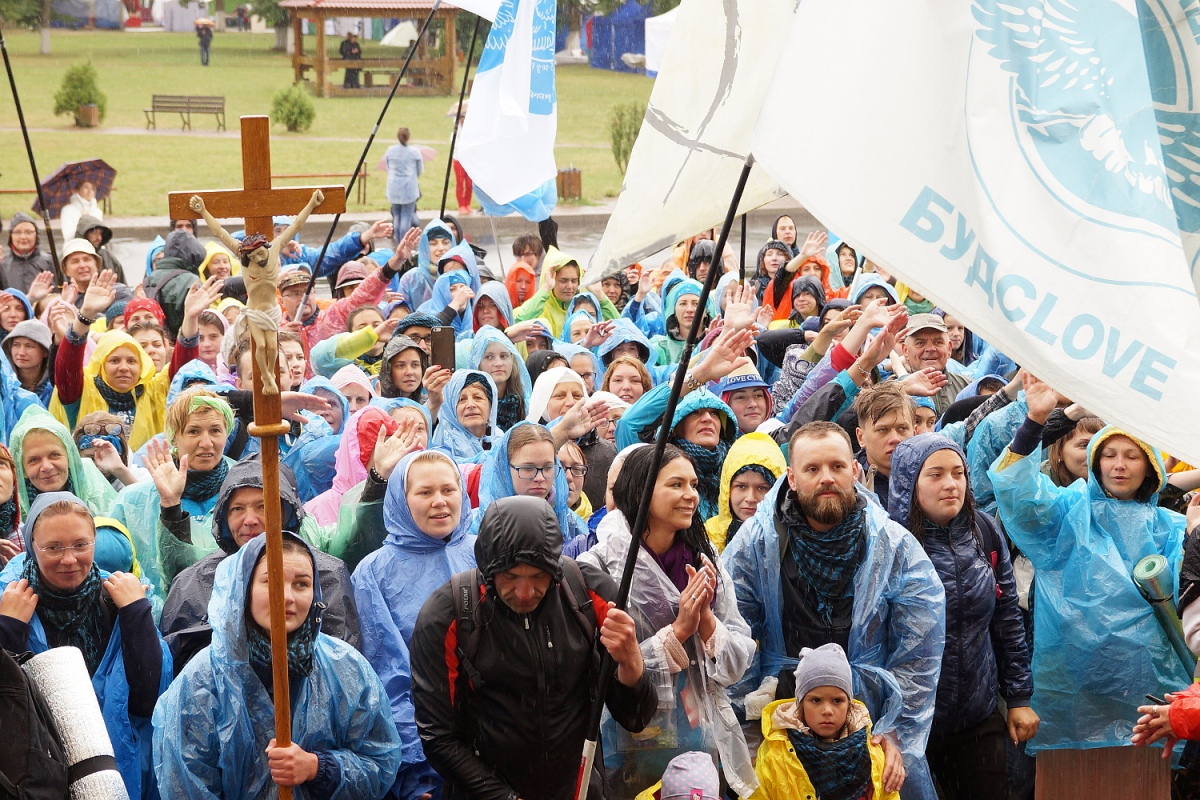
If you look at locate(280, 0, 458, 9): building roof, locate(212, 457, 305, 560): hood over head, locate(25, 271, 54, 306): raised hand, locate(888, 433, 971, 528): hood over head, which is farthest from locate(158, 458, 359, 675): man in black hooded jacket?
locate(280, 0, 458, 9): building roof

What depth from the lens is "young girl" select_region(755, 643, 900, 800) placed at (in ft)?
13.1

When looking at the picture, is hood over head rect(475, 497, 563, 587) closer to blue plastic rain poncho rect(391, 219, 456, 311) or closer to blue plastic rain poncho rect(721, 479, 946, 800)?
blue plastic rain poncho rect(721, 479, 946, 800)

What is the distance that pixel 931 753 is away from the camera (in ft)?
15.3

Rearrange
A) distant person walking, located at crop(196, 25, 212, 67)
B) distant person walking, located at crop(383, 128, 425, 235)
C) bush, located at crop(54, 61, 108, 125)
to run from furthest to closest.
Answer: distant person walking, located at crop(196, 25, 212, 67)
bush, located at crop(54, 61, 108, 125)
distant person walking, located at crop(383, 128, 425, 235)

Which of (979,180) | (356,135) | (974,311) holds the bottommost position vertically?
(356,135)

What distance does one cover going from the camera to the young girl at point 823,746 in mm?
4008

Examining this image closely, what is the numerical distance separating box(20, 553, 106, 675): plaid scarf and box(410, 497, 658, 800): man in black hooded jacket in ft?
3.74

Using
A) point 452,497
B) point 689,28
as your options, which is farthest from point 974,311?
point 452,497

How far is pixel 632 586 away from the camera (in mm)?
4043

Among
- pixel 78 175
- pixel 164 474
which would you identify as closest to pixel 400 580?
pixel 164 474

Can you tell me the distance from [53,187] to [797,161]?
16.1 meters

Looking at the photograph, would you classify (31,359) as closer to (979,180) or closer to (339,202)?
(339,202)

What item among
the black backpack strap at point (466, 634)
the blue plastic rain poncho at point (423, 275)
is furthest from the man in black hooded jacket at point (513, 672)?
the blue plastic rain poncho at point (423, 275)

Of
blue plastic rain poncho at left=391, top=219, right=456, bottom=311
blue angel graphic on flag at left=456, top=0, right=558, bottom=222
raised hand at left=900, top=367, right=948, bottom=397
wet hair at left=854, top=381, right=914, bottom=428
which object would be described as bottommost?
blue plastic rain poncho at left=391, top=219, right=456, bottom=311
